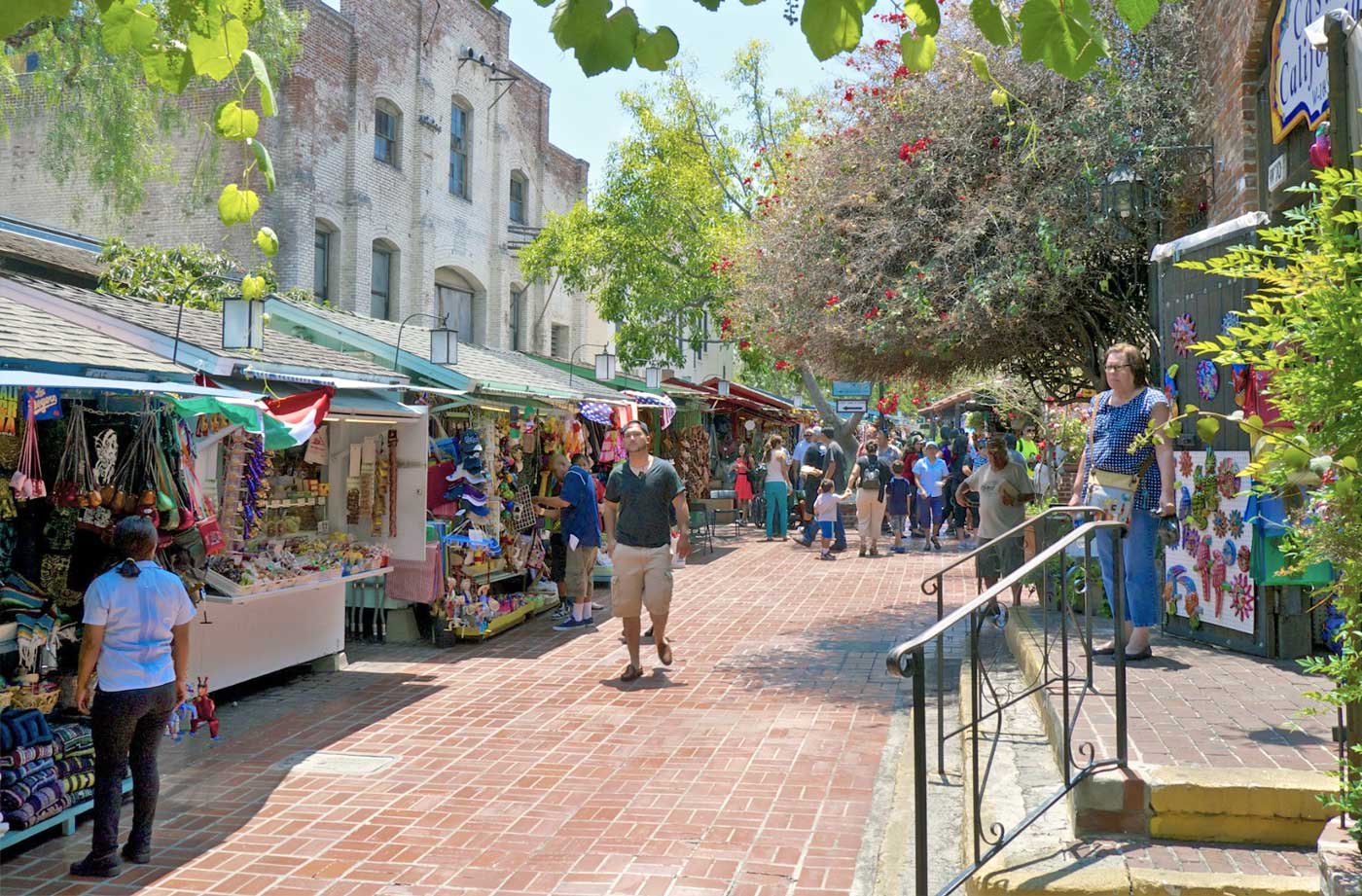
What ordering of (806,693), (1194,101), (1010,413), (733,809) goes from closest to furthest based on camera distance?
(733,809) → (806,693) → (1194,101) → (1010,413)

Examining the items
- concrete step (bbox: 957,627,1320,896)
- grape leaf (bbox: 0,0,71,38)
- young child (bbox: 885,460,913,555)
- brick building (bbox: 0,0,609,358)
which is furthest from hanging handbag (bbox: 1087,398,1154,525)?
brick building (bbox: 0,0,609,358)

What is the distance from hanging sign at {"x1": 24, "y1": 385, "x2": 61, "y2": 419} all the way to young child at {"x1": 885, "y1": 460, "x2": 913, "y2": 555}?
14124 mm

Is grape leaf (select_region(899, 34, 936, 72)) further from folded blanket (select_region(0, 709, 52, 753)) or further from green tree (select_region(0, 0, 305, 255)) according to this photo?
folded blanket (select_region(0, 709, 52, 753))

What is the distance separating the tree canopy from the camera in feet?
30.1

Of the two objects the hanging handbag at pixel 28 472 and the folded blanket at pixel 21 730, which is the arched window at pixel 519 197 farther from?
the folded blanket at pixel 21 730

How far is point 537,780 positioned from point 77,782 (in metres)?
2.31

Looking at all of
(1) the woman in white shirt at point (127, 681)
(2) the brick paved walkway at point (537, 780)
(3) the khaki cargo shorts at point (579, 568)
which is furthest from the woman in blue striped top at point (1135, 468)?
(3) the khaki cargo shorts at point (579, 568)

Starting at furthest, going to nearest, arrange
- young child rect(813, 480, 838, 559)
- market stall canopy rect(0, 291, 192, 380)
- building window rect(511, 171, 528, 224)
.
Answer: building window rect(511, 171, 528, 224) → young child rect(813, 480, 838, 559) → market stall canopy rect(0, 291, 192, 380)

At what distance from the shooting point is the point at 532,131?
25.8 meters

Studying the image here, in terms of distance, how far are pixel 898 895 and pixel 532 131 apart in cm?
2356

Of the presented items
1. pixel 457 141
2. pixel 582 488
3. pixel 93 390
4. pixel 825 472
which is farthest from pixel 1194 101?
pixel 457 141

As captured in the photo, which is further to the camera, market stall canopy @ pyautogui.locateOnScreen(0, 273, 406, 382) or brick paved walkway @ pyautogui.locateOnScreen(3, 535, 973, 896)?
market stall canopy @ pyautogui.locateOnScreen(0, 273, 406, 382)

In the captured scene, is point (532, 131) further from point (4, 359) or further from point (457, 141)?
point (4, 359)

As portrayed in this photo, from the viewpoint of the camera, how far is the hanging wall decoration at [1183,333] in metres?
7.07
